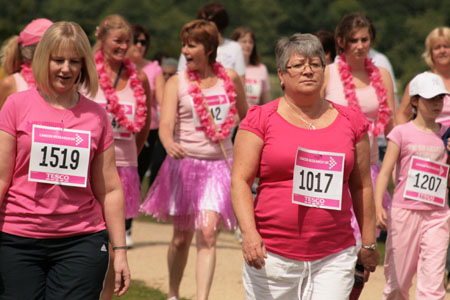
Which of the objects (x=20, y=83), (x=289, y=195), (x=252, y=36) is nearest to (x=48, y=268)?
(x=289, y=195)

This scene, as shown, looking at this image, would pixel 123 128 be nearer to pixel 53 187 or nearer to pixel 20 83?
pixel 20 83

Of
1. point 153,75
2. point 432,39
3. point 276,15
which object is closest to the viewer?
point 432,39

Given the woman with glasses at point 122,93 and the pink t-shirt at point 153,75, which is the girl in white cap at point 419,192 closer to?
the woman with glasses at point 122,93

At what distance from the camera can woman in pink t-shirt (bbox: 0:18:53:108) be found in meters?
5.93

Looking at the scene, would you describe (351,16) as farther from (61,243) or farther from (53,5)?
(53,5)

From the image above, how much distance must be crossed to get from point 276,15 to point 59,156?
227 ft

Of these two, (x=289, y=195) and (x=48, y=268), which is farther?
(x=289, y=195)

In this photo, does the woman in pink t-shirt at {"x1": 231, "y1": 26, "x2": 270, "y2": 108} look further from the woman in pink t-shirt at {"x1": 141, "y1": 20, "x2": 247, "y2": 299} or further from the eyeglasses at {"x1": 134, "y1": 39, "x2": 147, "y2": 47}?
the woman in pink t-shirt at {"x1": 141, "y1": 20, "x2": 247, "y2": 299}

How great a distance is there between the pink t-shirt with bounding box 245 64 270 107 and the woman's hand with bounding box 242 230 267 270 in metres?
7.20

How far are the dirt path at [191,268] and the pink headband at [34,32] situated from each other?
256cm

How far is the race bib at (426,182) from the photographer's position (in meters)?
5.99

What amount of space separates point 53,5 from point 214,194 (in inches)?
2725

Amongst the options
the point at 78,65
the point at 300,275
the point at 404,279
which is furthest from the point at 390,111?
the point at 78,65

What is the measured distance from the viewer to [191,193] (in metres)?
6.82
